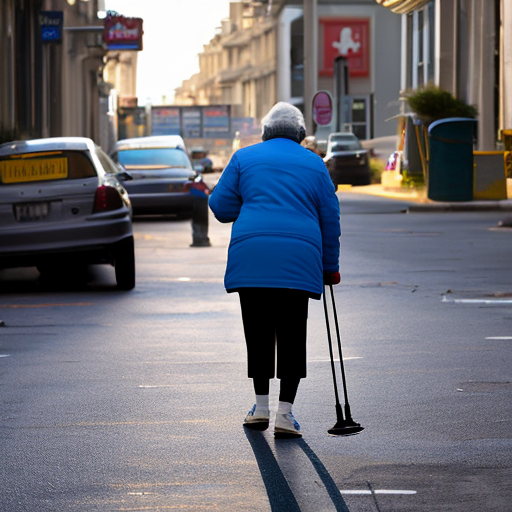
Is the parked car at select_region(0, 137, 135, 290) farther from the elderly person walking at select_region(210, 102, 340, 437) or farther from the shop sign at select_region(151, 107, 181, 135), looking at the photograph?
the shop sign at select_region(151, 107, 181, 135)

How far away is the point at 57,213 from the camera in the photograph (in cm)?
1345

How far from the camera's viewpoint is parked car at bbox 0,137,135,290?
43.9ft

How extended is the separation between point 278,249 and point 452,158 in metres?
23.3

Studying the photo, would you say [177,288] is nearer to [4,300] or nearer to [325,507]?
[4,300]

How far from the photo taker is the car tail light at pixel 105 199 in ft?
44.3

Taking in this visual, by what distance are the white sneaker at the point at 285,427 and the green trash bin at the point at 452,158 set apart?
2317 centimetres

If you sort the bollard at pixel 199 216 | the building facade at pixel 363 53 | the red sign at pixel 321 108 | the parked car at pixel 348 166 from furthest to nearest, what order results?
the building facade at pixel 363 53
the parked car at pixel 348 166
the red sign at pixel 321 108
the bollard at pixel 199 216

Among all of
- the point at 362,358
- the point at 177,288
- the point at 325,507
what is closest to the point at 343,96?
the point at 177,288

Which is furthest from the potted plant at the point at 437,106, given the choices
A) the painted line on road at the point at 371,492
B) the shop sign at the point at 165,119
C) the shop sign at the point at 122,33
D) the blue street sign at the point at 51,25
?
the shop sign at the point at 165,119

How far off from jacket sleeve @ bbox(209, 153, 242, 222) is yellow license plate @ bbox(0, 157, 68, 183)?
709 cm

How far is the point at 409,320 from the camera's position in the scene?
35.9ft

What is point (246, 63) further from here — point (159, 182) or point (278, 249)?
point (278, 249)

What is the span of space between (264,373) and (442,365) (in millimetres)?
2299

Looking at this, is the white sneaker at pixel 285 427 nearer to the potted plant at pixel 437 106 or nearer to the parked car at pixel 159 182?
the parked car at pixel 159 182
